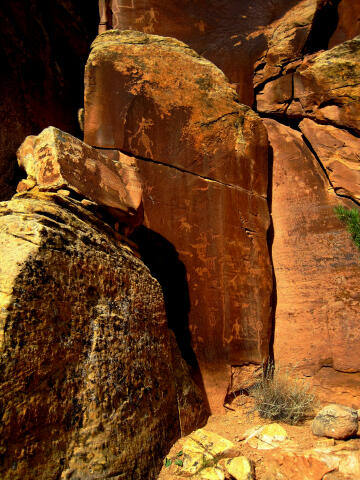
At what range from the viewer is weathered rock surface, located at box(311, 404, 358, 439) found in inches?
122

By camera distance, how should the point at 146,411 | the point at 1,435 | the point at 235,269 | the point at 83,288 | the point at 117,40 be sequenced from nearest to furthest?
the point at 1,435 < the point at 83,288 < the point at 146,411 < the point at 235,269 < the point at 117,40

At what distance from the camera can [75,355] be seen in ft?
7.32

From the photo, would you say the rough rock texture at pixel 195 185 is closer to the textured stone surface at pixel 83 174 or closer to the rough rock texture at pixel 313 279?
the rough rock texture at pixel 313 279

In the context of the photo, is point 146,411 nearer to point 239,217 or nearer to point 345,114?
point 239,217

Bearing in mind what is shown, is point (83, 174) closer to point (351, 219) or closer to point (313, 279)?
point (313, 279)

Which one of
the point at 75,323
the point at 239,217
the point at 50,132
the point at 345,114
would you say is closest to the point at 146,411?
the point at 75,323

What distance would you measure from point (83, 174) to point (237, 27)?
5.02 metres

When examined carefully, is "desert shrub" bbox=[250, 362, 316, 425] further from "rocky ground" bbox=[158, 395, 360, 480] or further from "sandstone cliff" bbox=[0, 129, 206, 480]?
"sandstone cliff" bbox=[0, 129, 206, 480]

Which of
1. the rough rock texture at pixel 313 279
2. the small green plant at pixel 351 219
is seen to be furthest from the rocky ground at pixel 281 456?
the small green plant at pixel 351 219

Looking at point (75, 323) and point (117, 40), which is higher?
point (117, 40)

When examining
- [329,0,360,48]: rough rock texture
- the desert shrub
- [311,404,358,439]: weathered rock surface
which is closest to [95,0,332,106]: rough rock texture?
[329,0,360,48]: rough rock texture

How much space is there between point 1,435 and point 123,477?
885 millimetres

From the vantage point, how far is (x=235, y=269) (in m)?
4.57

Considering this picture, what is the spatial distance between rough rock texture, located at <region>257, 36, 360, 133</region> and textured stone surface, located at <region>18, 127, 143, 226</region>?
342cm
